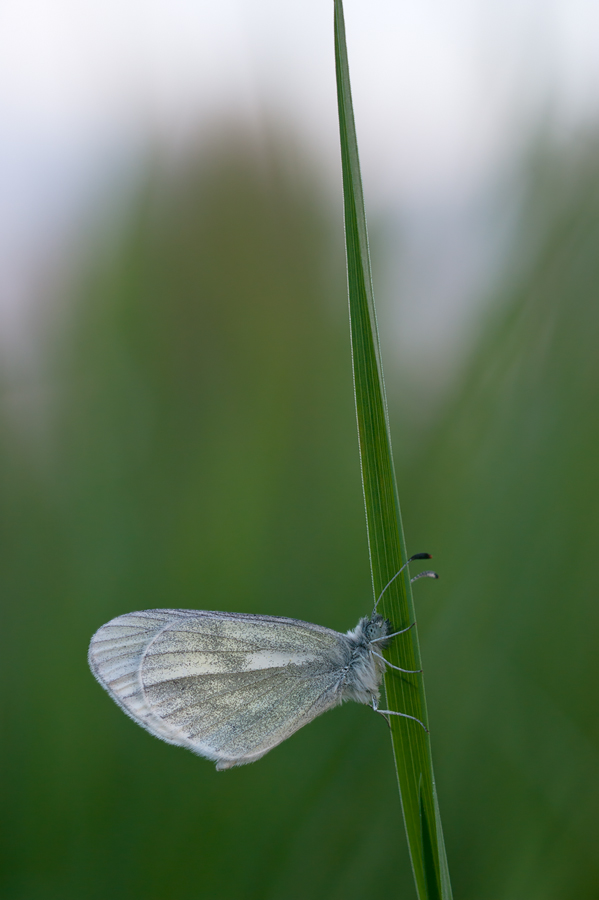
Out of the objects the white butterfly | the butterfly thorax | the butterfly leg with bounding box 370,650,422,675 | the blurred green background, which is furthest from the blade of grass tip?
the blurred green background

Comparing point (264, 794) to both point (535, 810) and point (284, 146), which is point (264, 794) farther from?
point (284, 146)

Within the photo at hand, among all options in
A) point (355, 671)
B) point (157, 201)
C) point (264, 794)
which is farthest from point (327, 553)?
point (157, 201)

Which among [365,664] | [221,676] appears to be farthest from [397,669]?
[221,676]

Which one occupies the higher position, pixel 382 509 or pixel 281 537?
pixel 382 509

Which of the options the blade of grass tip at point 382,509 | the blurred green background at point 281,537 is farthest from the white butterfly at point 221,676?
the blurred green background at point 281,537

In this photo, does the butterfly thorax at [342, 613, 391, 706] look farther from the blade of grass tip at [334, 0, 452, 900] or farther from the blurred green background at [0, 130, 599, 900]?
the blurred green background at [0, 130, 599, 900]

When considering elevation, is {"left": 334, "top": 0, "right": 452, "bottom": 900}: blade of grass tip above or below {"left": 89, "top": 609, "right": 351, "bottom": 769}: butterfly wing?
above

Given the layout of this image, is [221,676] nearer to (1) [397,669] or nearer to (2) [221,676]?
(2) [221,676]
